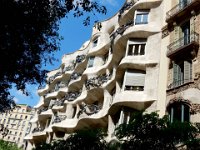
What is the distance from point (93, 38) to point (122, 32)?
10.3 metres

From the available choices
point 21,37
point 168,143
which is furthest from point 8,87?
point 168,143

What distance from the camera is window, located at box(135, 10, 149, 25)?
2580 centimetres

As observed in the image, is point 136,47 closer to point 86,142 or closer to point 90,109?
point 90,109

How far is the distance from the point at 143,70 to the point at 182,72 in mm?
3702

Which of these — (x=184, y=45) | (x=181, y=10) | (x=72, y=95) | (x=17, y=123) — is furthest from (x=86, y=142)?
(x=17, y=123)

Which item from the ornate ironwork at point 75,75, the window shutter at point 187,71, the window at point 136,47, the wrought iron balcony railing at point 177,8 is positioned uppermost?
the wrought iron balcony railing at point 177,8

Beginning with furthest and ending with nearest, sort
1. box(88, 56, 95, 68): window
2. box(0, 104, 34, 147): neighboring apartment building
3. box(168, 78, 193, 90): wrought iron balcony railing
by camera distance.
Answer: box(0, 104, 34, 147): neighboring apartment building < box(88, 56, 95, 68): window < box(168, 78, 193, 90): wrought iron balcony railing

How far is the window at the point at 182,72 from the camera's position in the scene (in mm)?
19656

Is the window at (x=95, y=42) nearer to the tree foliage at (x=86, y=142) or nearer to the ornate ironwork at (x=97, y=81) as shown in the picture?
the ornate ironwork at (x=97, y=81)

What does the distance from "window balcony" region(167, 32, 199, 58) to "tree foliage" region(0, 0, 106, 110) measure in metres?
10.3

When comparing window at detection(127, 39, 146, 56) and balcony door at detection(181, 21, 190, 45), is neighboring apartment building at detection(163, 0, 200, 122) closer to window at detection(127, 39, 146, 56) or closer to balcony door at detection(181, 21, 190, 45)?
balcony door at detection(181, 21, 190, 45)

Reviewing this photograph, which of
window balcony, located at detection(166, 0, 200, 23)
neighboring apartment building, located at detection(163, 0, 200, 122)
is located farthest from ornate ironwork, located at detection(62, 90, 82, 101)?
window balcony, located at detection(166, 0, 200, 23)

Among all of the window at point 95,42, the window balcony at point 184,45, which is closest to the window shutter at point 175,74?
the window balcony at point 184,45

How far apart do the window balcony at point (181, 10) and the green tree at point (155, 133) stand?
1008cm
